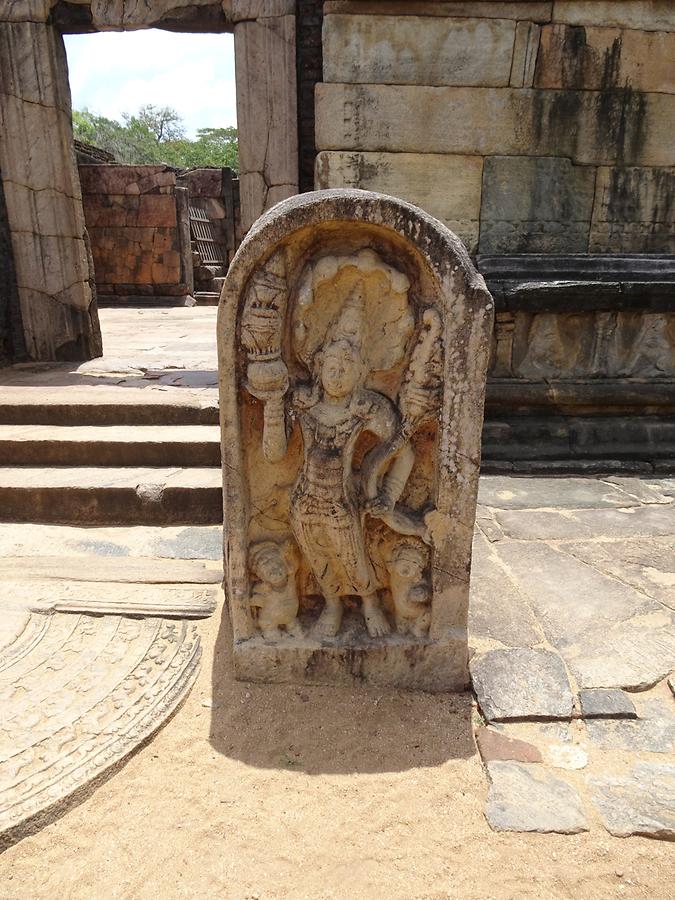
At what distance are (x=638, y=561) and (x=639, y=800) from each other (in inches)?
62.2

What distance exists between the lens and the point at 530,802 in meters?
1.72

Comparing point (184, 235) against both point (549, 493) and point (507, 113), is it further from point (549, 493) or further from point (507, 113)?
point (549, 493)

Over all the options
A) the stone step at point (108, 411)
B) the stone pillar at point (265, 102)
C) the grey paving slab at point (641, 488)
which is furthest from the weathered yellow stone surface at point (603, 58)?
the stone step at point (108, 411)

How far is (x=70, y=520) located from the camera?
11.7 ft

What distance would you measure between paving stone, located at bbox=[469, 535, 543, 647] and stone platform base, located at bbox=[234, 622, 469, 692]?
319mm

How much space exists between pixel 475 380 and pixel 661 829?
4.38 feet

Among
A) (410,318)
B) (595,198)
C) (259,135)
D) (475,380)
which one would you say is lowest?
(475,380)

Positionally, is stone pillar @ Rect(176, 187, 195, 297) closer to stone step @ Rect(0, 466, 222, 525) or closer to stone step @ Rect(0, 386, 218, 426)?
stone step @ Rect(0, 386, 218, 426)

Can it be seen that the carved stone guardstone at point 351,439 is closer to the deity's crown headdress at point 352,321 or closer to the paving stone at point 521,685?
the deity's crown headdress at point 352,321

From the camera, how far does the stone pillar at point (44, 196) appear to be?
18.5 feet

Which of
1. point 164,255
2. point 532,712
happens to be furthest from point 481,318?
point 164,255

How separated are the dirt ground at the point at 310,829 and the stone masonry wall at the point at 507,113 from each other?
4576mm

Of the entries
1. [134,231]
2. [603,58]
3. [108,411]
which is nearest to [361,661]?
[108,411]

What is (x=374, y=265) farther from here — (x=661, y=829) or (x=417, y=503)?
(x=661, y=829)
